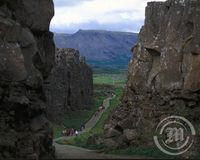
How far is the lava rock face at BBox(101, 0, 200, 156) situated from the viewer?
146ft

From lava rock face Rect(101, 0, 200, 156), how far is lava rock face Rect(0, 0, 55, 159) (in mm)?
9097

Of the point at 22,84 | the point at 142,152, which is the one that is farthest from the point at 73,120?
the point at 22,84

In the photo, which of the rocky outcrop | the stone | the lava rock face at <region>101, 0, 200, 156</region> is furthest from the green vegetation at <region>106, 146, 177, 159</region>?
the rocky outcrop

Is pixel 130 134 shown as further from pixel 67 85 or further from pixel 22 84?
pixel 67 85

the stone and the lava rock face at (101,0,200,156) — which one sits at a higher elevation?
the lava rock face at (101,0,200,156)

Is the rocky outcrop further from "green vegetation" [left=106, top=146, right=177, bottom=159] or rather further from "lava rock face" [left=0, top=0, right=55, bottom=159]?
"lava rock face" [left=0, top=0, right=55, bottom=159]

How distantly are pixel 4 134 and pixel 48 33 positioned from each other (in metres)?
13.3

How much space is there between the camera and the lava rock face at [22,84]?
34.7 metres

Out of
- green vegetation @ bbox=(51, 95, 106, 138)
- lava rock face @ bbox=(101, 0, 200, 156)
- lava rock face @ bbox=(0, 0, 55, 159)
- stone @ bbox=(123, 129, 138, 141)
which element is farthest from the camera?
green vegetation @ bbox=(51, 95, 106, 138)

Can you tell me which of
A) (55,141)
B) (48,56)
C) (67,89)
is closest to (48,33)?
(48,56)

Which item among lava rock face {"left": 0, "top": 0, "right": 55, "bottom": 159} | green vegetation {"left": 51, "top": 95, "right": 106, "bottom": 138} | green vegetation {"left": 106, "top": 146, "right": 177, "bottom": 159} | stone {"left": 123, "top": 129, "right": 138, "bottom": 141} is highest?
lava rock face {"left": 0, "top": 0, "right": 55, "bottom": 159}

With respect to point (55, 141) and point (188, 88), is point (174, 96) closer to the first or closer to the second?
point (188, 88)

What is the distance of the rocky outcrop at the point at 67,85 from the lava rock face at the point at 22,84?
88.6ft

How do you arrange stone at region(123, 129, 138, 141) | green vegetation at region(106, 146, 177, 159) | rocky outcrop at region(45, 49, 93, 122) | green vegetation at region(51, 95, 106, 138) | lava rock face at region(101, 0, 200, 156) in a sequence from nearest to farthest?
green vegetation at region(106, 146, 177, 159), stone at region(123, 129, 138, 141), lava rock face at region(101, 0, 200, 156), green vegetation at region(51, 95, 106, 138), rocky outcrop at region(45, 49, 93, 122)
